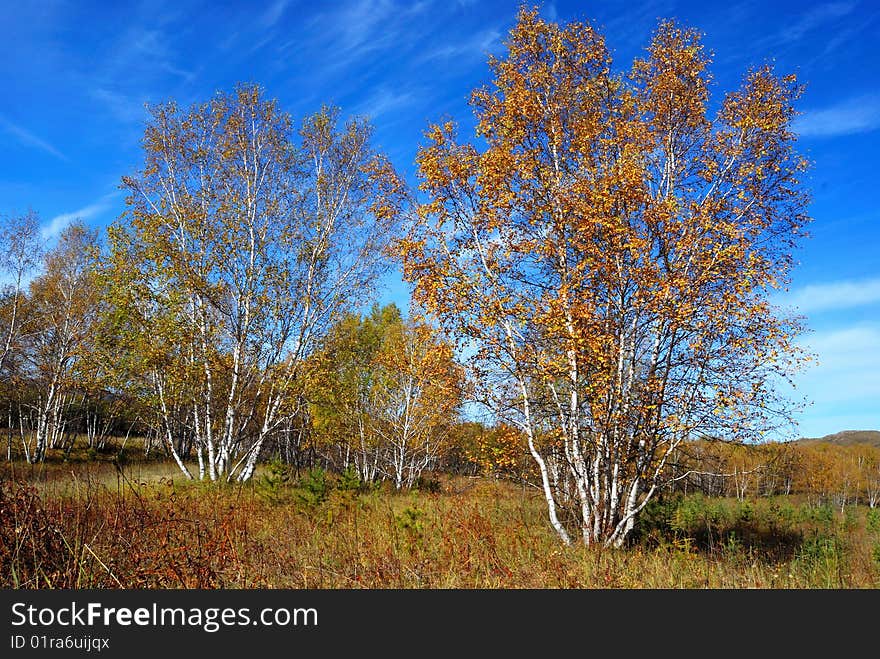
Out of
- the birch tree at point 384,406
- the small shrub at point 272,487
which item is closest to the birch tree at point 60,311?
the birch tree at point 384,406

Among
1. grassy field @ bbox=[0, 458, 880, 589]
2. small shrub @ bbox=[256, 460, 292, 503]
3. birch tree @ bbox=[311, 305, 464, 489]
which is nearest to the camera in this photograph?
grassy field @ bbox=[0, 458, 880, 589]

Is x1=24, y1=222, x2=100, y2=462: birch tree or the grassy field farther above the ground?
x1=24, y1=222, x2=100, y2=462: birch tree

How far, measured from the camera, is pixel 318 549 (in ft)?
24.5

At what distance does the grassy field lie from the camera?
16.5 feet

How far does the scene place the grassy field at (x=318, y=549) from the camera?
5.04 m

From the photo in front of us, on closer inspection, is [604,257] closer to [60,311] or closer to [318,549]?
[318,549]

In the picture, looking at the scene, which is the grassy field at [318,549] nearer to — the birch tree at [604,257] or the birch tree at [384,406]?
the birch tree at [604,257]

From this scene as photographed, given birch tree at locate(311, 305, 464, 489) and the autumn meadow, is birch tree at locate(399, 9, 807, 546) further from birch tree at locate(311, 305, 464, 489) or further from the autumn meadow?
birch tree at locate(311, 305, 464, 489)

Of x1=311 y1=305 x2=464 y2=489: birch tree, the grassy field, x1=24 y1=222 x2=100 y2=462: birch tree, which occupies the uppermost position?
x1=24 y1=222 x2=100 y2=462: birch tree

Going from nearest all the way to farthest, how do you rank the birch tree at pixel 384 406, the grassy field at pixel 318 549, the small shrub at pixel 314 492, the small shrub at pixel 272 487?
the grassy field at pixel 318 549
the small shrub at pixel 314 492
the small shrub at pixel 272 487
the birch tree at pixel 384 406

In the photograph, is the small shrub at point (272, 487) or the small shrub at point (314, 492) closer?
the small shrub at point (314, 492)

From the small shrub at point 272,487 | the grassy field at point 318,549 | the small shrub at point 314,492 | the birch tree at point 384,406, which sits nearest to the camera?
the grassy field at point 318,549

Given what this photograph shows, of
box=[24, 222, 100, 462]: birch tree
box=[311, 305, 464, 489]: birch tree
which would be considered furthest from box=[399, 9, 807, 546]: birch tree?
box=[24, 222, 100, 462]: birch tree

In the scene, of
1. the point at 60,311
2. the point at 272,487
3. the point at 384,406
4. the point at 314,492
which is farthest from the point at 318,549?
the point at 60,311
